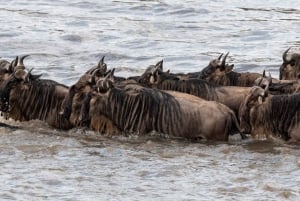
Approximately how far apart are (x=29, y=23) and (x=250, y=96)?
492 inches

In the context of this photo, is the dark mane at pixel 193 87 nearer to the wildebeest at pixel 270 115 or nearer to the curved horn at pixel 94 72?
the wildebeest at pixel 270 115

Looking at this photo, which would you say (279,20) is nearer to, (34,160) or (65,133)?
(65,133)

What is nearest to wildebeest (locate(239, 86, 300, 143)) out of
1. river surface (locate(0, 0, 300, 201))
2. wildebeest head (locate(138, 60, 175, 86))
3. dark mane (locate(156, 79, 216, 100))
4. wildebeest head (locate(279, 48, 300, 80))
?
river surface (locate(0, 0, 300, 201))

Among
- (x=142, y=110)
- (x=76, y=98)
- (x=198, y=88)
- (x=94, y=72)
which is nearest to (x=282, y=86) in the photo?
(x=198, y=88)

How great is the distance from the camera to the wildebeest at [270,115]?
46.8 ft

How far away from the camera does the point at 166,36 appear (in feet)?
81.0

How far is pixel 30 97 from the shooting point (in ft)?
50.7

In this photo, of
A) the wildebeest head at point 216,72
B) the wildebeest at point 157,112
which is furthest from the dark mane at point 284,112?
the wildebeest head at point 216,72

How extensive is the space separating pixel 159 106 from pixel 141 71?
5.95 m

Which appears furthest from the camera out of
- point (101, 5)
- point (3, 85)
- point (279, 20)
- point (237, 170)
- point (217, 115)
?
point (101, 5)

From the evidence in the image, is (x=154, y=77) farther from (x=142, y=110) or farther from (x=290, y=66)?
(x=290, y=66)

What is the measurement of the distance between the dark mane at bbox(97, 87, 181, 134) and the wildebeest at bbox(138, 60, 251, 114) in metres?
0.89

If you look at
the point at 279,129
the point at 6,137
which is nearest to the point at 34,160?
the point at 6,137

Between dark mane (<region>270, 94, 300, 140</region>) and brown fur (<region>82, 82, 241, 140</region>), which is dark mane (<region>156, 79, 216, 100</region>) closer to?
brown fur (<region>82, 82, 241, 140</region>)
